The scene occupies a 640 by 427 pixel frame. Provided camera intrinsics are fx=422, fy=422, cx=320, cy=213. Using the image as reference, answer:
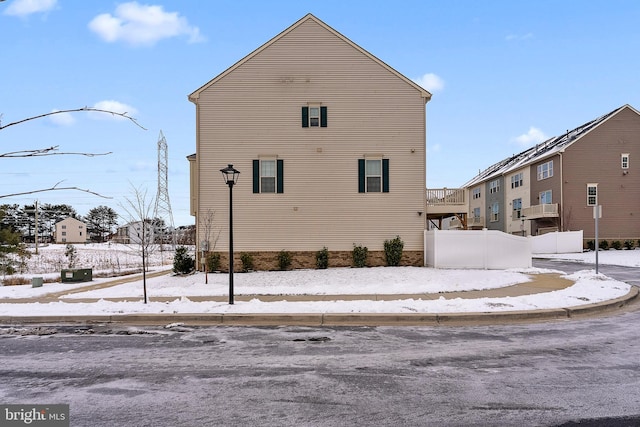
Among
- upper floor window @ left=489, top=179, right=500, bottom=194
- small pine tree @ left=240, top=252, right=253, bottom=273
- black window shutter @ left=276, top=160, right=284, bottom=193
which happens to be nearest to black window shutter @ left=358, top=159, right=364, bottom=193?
black window shutter @ left=276, top=160, right=284, bottom=193

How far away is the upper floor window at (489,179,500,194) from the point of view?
1875 inches

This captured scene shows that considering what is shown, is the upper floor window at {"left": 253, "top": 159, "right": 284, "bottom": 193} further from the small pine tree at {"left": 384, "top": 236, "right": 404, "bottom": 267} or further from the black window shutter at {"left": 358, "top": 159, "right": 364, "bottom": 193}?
the small pine tree at {"left": 384, "top": 236, "right": 404, "bottom": 267}

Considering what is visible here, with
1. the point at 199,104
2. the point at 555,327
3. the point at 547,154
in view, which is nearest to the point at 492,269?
the point at 555,327

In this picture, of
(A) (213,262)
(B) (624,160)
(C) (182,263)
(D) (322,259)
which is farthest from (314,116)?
(B) (624,160)

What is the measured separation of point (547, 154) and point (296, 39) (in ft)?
87.1

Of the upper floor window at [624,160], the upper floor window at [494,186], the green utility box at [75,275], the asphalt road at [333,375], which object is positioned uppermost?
the upper floor window at [624,160]

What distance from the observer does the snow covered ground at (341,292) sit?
401 inches

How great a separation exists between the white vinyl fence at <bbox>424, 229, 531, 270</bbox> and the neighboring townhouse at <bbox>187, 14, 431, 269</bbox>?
39.6 inches

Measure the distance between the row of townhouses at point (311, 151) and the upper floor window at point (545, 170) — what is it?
22.0m

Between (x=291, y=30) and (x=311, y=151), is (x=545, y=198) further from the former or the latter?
(x=291, y=30)

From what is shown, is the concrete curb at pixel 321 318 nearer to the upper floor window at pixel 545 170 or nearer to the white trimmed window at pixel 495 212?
the upper floor window at pixel 545 170

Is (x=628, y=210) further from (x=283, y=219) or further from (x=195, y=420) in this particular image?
(x=195, y=420)

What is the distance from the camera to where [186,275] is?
757 inches

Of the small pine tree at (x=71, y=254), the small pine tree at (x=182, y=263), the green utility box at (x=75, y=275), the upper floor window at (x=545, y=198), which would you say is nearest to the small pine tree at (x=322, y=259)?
the small pine tree at (x=182, y=263)
